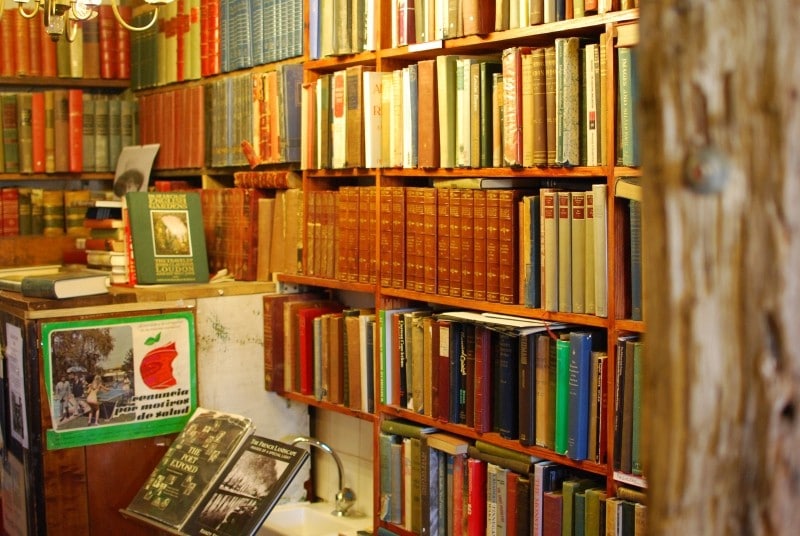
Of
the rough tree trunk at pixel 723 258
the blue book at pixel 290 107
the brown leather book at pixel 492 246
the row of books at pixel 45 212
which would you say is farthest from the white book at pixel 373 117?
the rough tree trunk at pixel 723 258

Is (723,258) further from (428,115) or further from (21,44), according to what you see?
(21,44)

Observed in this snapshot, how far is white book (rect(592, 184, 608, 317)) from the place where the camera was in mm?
2553

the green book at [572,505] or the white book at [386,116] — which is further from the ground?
the white book at [386,116]

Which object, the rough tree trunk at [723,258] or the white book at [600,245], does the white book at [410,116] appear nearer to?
the white book at [600,245]

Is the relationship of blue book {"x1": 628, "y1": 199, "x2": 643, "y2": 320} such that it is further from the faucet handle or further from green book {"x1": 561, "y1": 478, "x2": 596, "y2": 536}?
the faucet handle

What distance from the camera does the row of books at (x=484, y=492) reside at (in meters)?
2.62

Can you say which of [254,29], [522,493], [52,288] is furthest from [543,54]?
[52,288]

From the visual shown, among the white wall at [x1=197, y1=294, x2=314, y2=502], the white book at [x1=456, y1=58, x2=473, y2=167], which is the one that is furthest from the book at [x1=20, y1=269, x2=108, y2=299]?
the white book at [x1=456, y1=58, x2=473, y2=167]

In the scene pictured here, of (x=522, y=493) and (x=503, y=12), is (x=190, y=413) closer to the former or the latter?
(x=522, y=493)

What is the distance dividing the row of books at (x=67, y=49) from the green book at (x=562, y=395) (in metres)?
2.81

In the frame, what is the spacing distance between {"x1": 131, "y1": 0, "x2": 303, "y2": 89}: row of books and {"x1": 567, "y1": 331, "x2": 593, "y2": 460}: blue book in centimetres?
152

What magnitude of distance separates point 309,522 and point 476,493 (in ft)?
3.22

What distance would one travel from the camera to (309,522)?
12.4 feet

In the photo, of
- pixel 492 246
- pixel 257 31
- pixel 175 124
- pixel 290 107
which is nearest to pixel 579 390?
pixel 492 246
